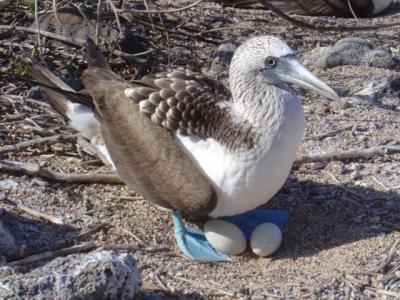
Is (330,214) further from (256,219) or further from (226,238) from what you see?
(226,238)

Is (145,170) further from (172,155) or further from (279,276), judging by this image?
(279,276)

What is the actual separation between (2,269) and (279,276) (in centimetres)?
136

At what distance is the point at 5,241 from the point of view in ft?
14.7

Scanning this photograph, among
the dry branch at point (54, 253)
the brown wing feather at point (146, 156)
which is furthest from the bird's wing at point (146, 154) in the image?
the dry branch at point (54, 253)

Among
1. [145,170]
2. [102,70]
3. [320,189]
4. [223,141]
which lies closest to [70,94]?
[102,70]

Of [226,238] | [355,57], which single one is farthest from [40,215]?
[355,57]

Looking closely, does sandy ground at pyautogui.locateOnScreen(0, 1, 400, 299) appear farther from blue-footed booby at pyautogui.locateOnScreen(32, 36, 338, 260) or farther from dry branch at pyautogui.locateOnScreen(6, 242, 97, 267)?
blue-footed booby at pyautogui.locateOnScreen(32, 36, 338, 260)

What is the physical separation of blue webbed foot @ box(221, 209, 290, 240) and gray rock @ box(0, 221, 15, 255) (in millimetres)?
1174

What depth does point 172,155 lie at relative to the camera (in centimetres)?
480

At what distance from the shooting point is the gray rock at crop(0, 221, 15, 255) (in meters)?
4.45

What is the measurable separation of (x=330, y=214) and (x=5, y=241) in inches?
70.4

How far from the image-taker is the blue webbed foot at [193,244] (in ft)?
15.7


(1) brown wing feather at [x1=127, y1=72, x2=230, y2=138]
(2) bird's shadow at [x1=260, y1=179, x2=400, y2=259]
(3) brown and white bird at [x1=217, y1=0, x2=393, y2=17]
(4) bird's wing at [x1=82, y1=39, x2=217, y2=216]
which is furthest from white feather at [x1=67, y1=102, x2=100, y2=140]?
(3) brown and white bird at [x1=217, y1=0, x2=393, y2=17]

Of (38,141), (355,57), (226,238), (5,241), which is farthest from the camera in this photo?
(355,57)
